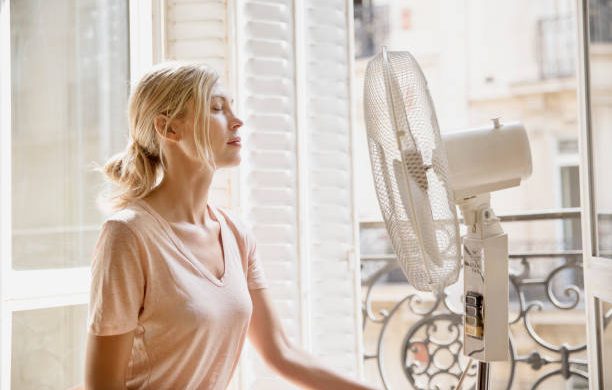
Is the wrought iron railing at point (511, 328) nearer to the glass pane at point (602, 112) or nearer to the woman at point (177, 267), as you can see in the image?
the glass pane at point (602, 112)

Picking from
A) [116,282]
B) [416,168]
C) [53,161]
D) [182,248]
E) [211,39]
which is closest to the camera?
[416,168]

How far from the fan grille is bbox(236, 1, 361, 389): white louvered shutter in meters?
0.66

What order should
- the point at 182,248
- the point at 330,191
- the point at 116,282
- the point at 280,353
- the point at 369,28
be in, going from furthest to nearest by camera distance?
the point at 369,28 → the point at 330,191 → the point at 280,353 → the point at 182,248 → the point at 116,282

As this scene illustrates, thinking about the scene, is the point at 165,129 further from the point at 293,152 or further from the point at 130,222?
the point at 293,152

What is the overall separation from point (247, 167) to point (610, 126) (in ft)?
2.89

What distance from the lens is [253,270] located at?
4.75 feet

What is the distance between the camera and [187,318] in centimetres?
119

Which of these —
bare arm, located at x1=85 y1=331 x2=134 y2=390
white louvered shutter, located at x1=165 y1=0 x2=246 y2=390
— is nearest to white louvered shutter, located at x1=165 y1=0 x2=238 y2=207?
white louvered shutter, located at x1=165 y1=0 x2=246 y2=390

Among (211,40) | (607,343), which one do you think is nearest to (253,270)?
(211,40)

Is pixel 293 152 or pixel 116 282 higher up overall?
pixel 293 152

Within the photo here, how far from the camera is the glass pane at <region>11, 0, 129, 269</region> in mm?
1422

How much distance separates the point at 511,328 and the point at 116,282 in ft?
15.6

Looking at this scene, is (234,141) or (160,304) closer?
(160,304)

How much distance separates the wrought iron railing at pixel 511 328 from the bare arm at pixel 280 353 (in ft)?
5.55
